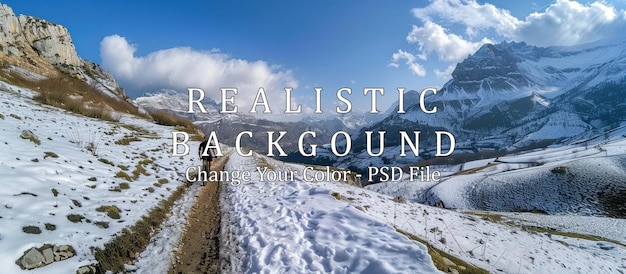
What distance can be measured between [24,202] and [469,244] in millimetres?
16775

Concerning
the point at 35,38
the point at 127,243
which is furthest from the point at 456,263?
the point at 35,38

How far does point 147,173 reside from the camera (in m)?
19.1

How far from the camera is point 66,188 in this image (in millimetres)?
11719

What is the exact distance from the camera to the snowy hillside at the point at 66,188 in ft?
26.6

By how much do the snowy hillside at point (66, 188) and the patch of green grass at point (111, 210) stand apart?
4 centimetres

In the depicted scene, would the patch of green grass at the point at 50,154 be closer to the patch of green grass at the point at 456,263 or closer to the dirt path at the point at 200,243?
the dirt path at the point at 200,243

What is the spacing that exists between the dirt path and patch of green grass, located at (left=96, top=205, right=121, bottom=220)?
260 cm

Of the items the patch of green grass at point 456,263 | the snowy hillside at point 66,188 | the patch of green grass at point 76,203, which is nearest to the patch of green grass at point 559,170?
the patch of green grass at point 456,263

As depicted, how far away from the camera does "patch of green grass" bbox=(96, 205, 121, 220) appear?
442 inches

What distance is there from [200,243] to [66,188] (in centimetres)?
578

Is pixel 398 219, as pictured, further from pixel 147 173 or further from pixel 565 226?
pixel 565 226

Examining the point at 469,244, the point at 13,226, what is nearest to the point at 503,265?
the point at 469,244

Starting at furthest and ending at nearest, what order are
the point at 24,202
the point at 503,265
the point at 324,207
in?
the point at 324,207
the point at 503,265
the point at 24,202

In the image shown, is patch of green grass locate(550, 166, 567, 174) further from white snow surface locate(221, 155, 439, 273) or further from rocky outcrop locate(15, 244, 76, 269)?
rocky outcrop locate(15, 244, 76, 269)
